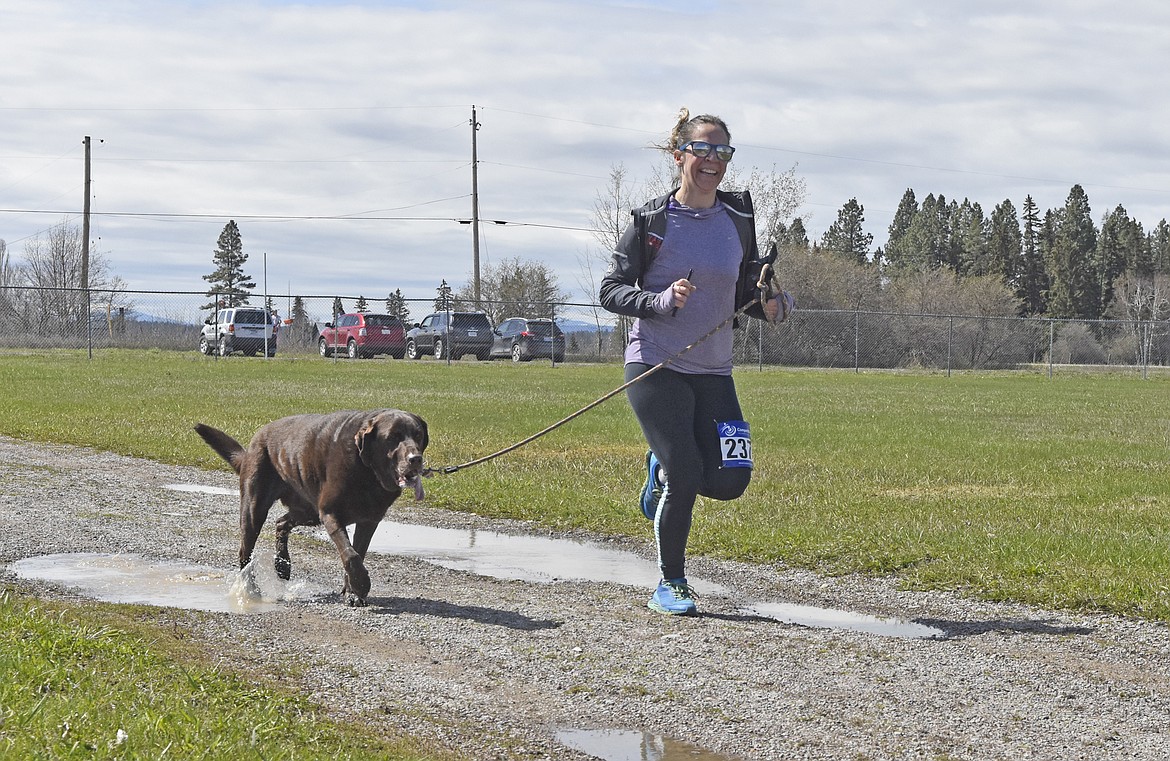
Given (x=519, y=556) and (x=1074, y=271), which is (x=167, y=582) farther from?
(x=1074, y=271)

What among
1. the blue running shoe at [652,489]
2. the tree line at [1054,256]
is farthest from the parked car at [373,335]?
the tree line at [1054,256]

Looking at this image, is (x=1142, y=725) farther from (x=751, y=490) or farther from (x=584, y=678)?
(x=751, y=490)

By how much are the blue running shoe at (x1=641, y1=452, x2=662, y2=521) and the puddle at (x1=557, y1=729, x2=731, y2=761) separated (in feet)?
7.25

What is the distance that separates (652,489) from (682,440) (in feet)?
1.98

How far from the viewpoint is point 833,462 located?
13.0m

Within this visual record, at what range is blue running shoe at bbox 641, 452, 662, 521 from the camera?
640 centimetres

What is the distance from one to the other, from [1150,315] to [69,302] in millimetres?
92064

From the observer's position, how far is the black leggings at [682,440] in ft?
19.6

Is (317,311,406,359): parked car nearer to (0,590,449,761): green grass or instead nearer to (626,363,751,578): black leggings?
(626,363,751,578): black leggings

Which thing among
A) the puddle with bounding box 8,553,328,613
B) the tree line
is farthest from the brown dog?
the tree line

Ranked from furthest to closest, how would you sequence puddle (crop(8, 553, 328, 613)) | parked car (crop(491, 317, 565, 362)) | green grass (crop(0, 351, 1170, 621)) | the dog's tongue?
parked car (crop(491, 317, 565, 362)), green grass (crop(0, 351, 1170, 621)), puddle (crop(8, 553, 328, 613)), the dog's tongue

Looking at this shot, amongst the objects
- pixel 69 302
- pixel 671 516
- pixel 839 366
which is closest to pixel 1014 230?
pixel 839 366

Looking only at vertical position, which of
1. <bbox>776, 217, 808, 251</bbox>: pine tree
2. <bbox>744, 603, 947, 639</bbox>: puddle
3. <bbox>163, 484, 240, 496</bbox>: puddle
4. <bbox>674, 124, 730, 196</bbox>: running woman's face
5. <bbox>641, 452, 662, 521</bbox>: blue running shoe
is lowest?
<bbox>744, 603, 947, 639</bbox>: puddle

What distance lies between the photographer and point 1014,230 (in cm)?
12106
